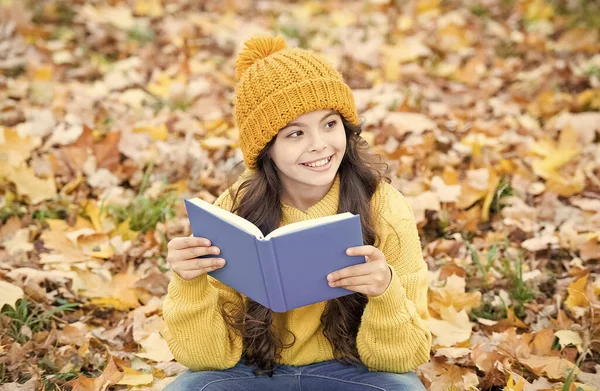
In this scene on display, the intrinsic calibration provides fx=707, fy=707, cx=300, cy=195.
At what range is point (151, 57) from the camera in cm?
477

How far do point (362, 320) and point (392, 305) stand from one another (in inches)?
5.5

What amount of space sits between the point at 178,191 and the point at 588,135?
7.02 feet

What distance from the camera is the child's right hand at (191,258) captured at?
1.83 m

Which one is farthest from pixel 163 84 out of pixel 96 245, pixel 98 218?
pixel 96 245

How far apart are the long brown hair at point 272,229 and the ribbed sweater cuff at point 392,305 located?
178mm

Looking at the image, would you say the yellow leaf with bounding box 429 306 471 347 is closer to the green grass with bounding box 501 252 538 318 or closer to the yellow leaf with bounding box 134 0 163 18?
the green grass with bounding box 501 252 538 318

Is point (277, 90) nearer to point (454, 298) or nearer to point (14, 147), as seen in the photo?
point (454, 298)

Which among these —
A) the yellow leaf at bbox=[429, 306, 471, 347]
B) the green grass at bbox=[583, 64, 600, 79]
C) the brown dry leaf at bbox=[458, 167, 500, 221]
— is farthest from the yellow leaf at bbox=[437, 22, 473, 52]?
the yellow leaf at bbox=[429, 306, 471, 347]

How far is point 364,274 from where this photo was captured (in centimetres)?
177

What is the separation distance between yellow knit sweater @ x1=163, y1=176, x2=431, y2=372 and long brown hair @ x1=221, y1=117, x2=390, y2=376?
30mm

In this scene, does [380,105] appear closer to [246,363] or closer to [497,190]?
[497,190]

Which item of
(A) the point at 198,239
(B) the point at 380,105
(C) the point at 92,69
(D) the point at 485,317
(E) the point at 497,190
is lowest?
(D) the point at 485,317

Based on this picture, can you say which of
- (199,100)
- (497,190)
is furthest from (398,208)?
(199,100)

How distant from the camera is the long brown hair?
82.7 inches
